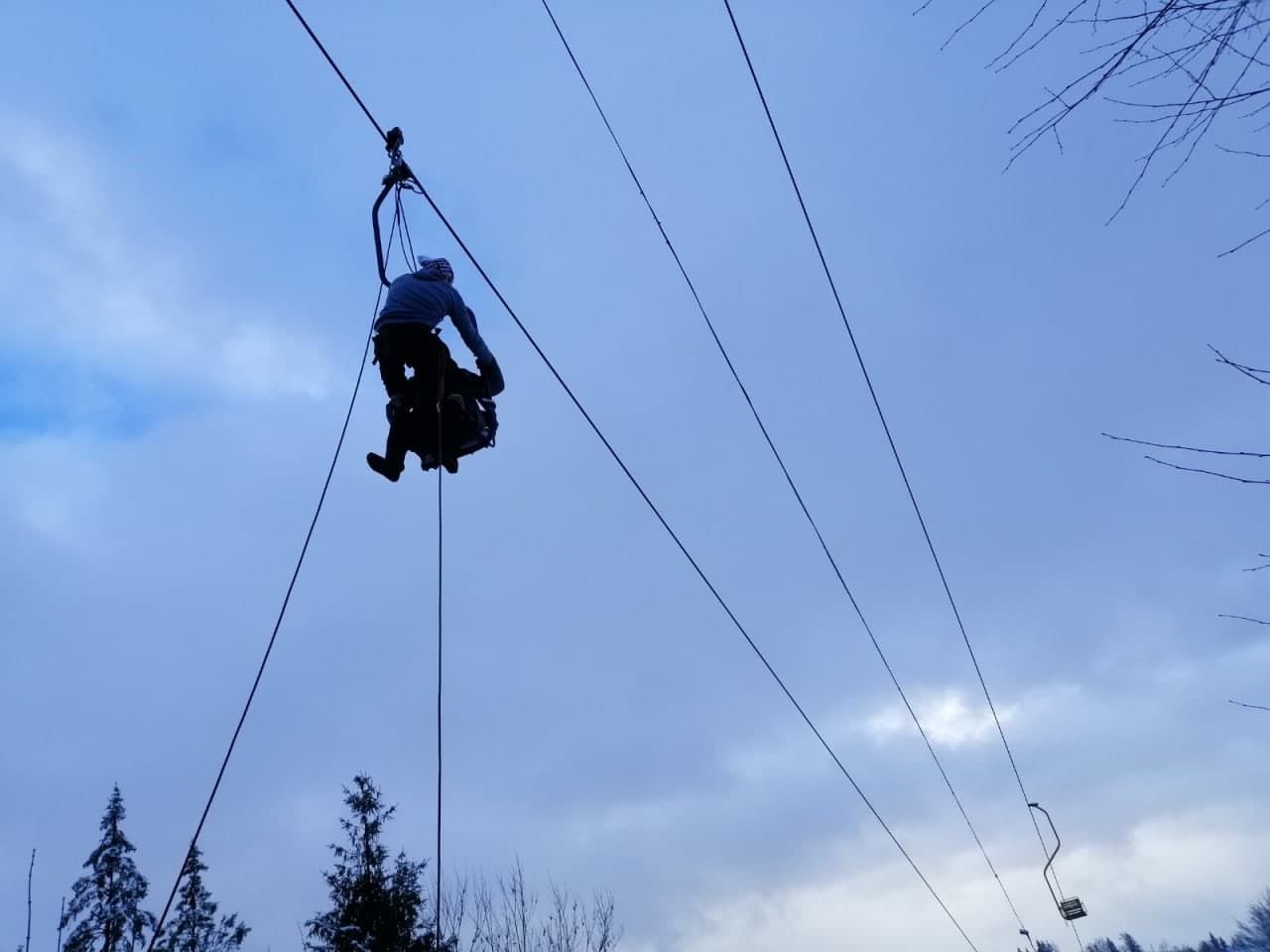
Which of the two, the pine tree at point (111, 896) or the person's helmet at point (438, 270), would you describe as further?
the pine tree at point (111, 896)

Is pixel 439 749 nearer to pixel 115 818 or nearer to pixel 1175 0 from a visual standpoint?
pixel 1175 0

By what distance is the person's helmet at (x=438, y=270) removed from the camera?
6102 millimetres

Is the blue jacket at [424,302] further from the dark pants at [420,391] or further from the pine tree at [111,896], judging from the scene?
the pine tree at [111,896]

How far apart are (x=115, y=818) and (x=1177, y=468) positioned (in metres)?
28.5

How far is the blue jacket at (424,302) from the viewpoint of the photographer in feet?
19.4

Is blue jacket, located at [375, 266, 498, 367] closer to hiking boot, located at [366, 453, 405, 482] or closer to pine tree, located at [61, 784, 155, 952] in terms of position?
hiking boot, located at [366, 453, 405, 482]

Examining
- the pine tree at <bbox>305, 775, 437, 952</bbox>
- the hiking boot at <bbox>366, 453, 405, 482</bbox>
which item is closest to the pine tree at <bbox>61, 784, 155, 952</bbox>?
the pine tree at <bbox>305, 775, 437, 952</bbox>

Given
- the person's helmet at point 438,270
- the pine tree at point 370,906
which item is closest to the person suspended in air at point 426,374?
the person's helmet at point 438,270

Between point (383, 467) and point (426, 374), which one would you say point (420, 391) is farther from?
point (383, 467)

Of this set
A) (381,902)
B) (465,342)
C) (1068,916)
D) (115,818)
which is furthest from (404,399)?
(115,818)

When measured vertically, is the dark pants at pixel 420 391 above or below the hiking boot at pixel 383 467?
above

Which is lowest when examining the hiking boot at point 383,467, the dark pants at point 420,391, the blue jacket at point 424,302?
the hiking boot at point 383,467

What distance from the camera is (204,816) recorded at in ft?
14.8

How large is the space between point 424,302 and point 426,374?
1.34ft
